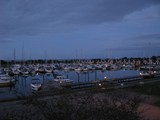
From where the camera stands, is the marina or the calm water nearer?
the marina

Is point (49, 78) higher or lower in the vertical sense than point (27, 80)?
higher

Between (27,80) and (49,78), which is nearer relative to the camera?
(27,80)

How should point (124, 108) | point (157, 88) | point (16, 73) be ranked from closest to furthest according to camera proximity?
point (124, 108) → point (157, 88) → point (16, 73)

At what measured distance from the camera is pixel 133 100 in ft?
23.1

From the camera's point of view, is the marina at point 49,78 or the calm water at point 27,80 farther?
the calm water at point 27,80

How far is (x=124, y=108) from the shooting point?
678 centimetres

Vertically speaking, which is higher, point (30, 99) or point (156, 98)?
point (30, 99)

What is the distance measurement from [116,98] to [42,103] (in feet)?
7.83

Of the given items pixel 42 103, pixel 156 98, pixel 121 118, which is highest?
pixel 42 103

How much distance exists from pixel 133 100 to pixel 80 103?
142 cm

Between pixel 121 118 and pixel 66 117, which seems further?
pixel 121 118

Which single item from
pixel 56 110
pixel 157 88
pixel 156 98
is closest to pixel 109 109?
pixel 56 110

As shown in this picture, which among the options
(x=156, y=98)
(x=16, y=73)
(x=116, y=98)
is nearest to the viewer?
(x=116, y=98)

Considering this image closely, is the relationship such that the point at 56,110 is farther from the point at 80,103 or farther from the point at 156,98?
the point at 156,98
